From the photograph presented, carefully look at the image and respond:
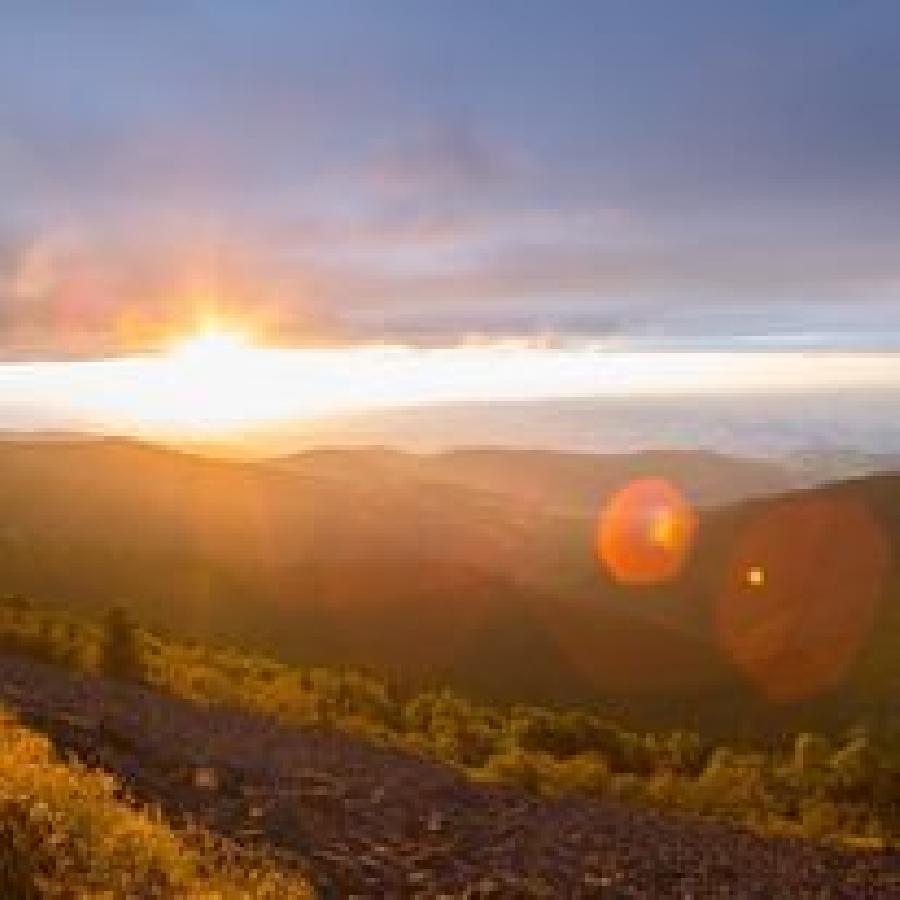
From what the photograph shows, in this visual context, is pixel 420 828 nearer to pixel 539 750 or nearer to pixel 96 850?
pixel 96 850

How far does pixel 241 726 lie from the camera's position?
114ft

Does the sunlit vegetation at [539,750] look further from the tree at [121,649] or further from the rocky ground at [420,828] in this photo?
the rocky ground at [420,828]

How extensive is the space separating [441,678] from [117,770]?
161 m

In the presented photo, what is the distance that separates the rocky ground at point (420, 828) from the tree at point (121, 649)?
24.8 metres

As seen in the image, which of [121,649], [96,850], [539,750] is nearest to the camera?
[96,850]

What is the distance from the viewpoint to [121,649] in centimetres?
6016

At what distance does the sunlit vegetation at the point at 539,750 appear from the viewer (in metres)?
39.0

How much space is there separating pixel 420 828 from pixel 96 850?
921 centimetres

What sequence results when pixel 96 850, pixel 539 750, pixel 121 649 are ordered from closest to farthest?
pixel 96 850, pixel 121 649, pixel 539 750

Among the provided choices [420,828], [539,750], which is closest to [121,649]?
[539,750]

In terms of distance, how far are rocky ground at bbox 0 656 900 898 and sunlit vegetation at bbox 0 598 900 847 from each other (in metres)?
5.03

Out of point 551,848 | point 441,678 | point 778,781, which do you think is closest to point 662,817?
point 551,848

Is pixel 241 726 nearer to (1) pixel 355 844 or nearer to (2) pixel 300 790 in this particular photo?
(2) pixel 300 790

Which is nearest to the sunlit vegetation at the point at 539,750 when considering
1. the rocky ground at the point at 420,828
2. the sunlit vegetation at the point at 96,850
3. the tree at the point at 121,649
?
the tree at the point at 121,649
